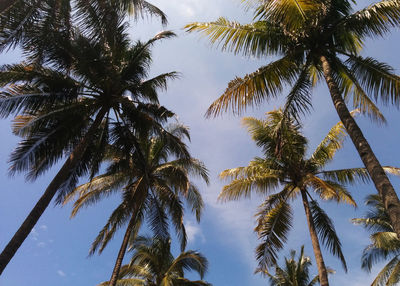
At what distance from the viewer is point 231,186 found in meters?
13.3

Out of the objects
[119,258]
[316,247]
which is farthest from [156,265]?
[316,247]

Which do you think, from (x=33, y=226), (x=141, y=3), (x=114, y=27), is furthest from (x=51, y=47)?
→ (x=33, y=226)

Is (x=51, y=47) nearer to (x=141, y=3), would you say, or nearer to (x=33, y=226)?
(x=141, y=3)

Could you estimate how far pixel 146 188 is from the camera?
14070 millimetres

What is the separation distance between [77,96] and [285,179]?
28.6 ft

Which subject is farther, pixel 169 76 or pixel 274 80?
pixel 169 76

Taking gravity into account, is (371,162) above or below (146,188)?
below

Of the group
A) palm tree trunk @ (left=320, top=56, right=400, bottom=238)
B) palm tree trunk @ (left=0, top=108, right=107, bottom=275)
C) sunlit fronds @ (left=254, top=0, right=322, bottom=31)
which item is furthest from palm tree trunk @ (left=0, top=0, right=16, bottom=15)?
palm tree trunk @ (left=320, top=56, right=400, bottom=238)

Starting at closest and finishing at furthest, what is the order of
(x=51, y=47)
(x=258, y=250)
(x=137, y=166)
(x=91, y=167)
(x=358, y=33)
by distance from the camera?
(x=358, y=33) → (x=51, y=47) → (x=91, y=167) → (x=258, y=250) → (x=137, y=166)

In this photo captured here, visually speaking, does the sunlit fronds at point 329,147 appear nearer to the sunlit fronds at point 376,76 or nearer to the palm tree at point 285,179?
the palm tree at point 285,179

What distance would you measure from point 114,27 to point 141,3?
116 cm

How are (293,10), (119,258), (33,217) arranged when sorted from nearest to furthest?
(293,10), (33,217), (119,258)

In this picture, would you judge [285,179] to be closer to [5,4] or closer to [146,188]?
[146,188]

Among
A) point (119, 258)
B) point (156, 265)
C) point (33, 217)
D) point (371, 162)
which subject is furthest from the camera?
point (156, 265)
